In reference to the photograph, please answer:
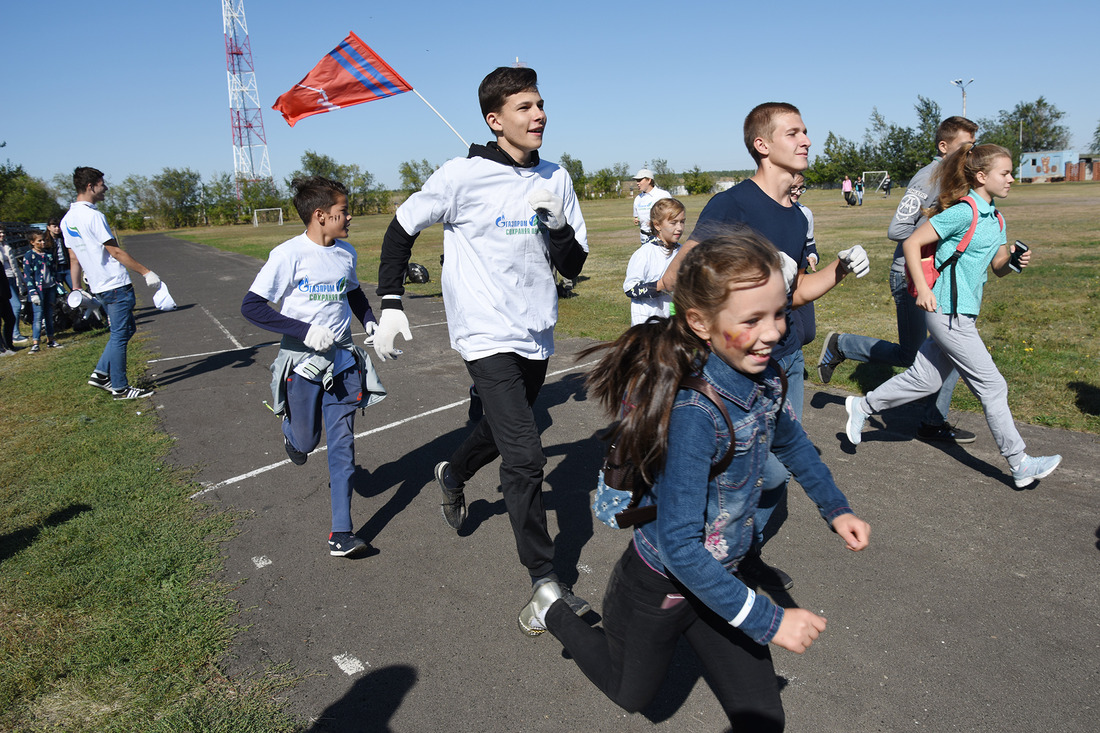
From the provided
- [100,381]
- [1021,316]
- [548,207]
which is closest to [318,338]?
[548,207]

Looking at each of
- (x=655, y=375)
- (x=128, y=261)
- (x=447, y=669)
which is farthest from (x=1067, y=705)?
(x=128, y=261)

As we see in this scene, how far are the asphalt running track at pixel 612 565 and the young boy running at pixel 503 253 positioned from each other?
1.96ft

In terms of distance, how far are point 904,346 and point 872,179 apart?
73.0m

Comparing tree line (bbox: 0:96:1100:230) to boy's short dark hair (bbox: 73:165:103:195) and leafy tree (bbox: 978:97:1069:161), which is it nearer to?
leafy tree (bbox: 978:97:1069:161)

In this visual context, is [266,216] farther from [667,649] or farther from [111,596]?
[667,649]

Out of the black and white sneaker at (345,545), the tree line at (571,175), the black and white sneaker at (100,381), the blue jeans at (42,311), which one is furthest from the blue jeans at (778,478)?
the tree line at (571,175)

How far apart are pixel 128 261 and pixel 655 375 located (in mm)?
7395

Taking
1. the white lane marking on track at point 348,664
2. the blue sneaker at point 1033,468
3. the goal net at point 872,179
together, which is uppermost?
the goal net at point 872,179

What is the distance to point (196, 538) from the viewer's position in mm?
4258

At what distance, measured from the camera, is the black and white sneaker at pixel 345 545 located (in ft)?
12.7

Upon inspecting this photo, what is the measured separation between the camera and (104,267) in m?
7.58

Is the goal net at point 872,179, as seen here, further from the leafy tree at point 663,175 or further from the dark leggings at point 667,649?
the dark leggings at point 667,649

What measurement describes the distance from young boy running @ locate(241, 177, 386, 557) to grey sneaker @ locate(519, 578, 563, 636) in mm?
1202

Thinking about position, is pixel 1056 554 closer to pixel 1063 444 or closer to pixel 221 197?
pixel 1063 444
